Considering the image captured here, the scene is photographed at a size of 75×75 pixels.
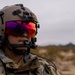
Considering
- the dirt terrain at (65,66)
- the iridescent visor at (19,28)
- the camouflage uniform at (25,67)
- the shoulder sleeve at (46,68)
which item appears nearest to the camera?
the camouflage uniform at (25,67)

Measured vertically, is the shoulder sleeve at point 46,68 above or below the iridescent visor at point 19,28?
below

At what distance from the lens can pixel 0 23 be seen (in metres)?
6.05

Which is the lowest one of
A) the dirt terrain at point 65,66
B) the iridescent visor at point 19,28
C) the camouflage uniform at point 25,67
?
the dirt terrain at point 65,66

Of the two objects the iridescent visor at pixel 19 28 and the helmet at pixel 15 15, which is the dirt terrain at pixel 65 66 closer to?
the helmet at pixel 15 15

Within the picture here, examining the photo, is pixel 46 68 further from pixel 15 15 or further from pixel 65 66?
pixel 65 66

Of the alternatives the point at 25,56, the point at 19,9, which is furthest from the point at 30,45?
the point at 19,9

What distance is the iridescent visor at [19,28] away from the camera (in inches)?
229

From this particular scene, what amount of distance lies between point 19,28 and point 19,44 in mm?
210

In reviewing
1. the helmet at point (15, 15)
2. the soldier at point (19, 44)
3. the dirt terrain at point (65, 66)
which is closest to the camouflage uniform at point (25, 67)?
the soldier at point (19, 44)

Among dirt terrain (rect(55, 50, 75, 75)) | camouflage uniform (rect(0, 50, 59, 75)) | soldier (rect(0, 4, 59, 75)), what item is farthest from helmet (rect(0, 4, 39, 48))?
dirt terrain (rect(55, 50, 75, 75))

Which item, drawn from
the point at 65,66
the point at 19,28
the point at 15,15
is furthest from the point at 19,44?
the point at 65,66

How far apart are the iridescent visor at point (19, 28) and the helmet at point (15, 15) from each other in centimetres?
5

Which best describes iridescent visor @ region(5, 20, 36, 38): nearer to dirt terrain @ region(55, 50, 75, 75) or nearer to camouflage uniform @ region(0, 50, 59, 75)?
camouflage uniform @ region(0, 50, 59, 75)

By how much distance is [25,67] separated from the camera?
18.8 feet
